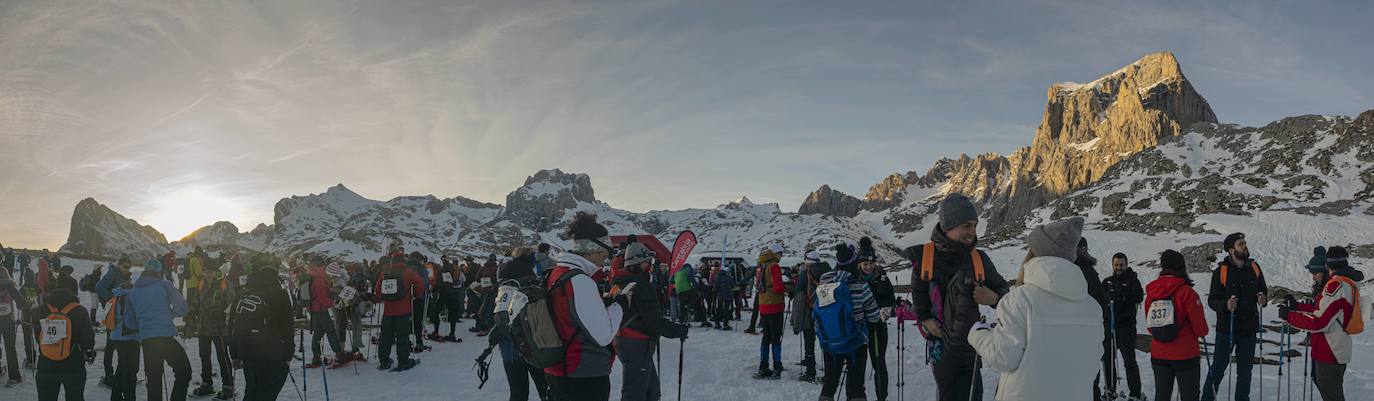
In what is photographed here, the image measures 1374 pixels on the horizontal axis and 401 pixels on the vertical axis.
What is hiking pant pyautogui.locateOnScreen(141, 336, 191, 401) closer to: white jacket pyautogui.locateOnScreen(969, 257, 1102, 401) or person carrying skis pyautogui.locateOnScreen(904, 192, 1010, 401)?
person carrying skis pyautogui.locateOnScreen(904, 192, 1010, 401)

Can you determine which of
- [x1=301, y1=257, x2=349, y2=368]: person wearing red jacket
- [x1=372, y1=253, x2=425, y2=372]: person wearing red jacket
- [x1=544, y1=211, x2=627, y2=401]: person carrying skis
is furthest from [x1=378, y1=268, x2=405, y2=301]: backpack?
[x1=544, y1=211, x2=627, y2=401]: person carrying skis

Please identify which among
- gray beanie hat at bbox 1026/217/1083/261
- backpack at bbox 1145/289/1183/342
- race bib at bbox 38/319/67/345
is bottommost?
race bib at bbox 38/319/67/345

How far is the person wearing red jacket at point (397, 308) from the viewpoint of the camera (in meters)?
10.9

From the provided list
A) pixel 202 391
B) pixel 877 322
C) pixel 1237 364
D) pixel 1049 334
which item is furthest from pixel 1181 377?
pixel 202 391

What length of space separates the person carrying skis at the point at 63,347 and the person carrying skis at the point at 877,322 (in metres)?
8.92

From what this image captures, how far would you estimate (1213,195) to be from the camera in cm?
5891

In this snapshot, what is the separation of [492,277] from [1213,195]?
68515 millimetres

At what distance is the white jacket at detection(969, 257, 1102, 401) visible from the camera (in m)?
3.43

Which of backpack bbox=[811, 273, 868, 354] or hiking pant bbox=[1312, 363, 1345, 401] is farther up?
backpack bbox=[811, 273, 868, 354]

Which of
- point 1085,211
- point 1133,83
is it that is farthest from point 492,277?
point 1133,83

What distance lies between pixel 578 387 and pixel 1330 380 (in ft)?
25.3

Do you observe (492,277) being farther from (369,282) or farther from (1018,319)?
(1018,319)

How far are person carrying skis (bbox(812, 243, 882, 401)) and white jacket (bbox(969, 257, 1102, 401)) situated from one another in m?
3.25

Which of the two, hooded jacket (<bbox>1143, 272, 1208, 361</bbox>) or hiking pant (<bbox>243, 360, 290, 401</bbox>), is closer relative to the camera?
hooded jacket (<bbox>1143, 272, 1208, 361</bbox>)
